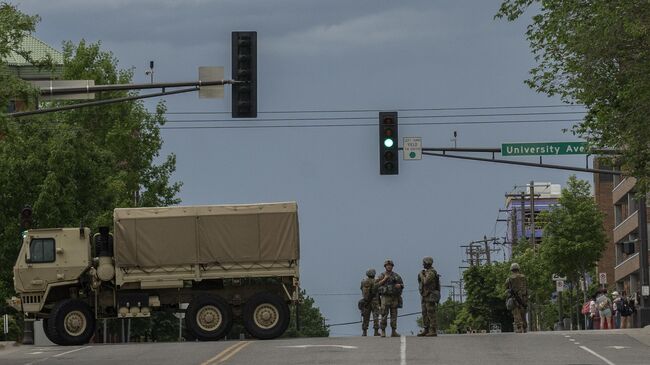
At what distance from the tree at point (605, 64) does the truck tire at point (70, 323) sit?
40.7 ft

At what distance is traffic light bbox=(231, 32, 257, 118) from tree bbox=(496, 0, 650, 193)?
7485 mm

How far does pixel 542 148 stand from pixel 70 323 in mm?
14364

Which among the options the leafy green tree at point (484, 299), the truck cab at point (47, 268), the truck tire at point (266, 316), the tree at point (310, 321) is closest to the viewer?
the truck tire at point (266, 316)

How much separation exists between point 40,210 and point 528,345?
28065 millimetres

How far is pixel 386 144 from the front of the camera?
40344 mm

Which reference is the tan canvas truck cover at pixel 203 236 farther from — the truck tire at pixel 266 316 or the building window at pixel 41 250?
the building window at pixel 41 250

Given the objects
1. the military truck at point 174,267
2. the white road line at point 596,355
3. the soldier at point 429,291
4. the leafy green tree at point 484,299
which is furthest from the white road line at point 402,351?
the leafy green tree at point 484,299

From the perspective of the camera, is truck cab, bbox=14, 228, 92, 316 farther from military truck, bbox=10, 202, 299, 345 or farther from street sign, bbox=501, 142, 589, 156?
street sign, bbox=501, 142, 589, 156

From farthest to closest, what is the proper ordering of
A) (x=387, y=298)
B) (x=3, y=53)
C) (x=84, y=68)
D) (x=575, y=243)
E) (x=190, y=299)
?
Answer: (x=575, y=243) < (x=84, y=68) < (x=190, y=299) < (x=387, y=298) < (x=3, y=53)

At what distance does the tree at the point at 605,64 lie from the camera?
102ft

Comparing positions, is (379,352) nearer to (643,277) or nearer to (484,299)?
(643,277)

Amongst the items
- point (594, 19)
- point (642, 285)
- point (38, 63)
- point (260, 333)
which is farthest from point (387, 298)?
point (642, 285)

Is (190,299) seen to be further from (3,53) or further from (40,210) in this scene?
(40,210)

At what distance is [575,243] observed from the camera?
253ft
